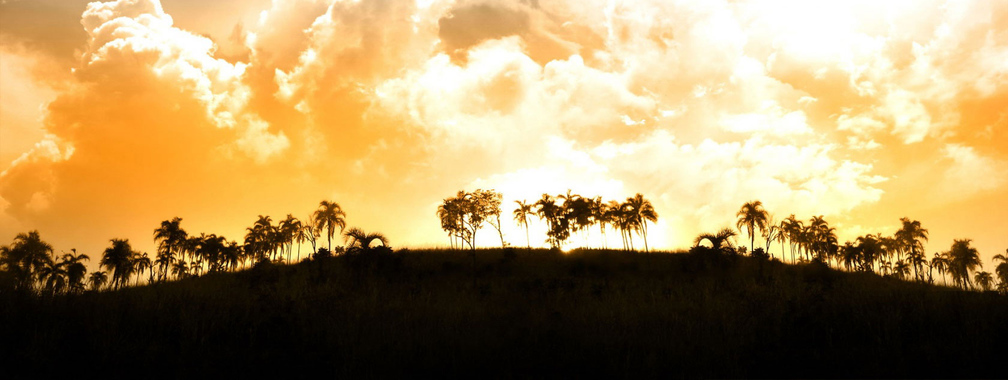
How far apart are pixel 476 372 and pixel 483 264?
34625 mm

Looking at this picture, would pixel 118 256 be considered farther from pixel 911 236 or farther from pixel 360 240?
pixel 911 236

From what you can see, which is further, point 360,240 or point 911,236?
point 911,236

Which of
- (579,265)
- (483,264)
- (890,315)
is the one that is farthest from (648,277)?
(890,315)

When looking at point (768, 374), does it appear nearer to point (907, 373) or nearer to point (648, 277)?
point (907, 373)

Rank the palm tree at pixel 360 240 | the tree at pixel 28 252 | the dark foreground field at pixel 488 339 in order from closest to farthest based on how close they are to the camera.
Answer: the dark foreground field at pixel 488 339, the palm tree at pixel 360 240, the tree at pixel 28 252

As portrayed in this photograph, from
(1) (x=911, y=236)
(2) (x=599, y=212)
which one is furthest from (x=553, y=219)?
(1) (x=911, y=236)

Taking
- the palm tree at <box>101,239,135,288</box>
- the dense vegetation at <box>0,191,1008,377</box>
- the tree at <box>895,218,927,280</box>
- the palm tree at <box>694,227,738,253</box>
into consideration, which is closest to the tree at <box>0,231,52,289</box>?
the palm tree at <box>101,239,135,288</box>

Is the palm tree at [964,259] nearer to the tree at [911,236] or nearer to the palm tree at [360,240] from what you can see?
the tree at [911,236]

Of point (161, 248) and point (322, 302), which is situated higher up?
point (161, 248)

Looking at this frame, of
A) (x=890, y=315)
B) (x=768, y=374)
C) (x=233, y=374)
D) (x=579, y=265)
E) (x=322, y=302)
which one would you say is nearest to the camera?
(x=233, y=374)

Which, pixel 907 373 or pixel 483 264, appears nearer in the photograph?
pixel 907 373

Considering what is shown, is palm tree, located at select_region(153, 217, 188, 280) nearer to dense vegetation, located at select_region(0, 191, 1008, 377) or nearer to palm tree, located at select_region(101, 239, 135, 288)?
palm tree, located at select_region(101, 239, 135, 288)

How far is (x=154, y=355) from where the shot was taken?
697 cm

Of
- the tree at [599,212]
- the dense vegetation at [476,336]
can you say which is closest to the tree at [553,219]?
the tree at [599,212]
